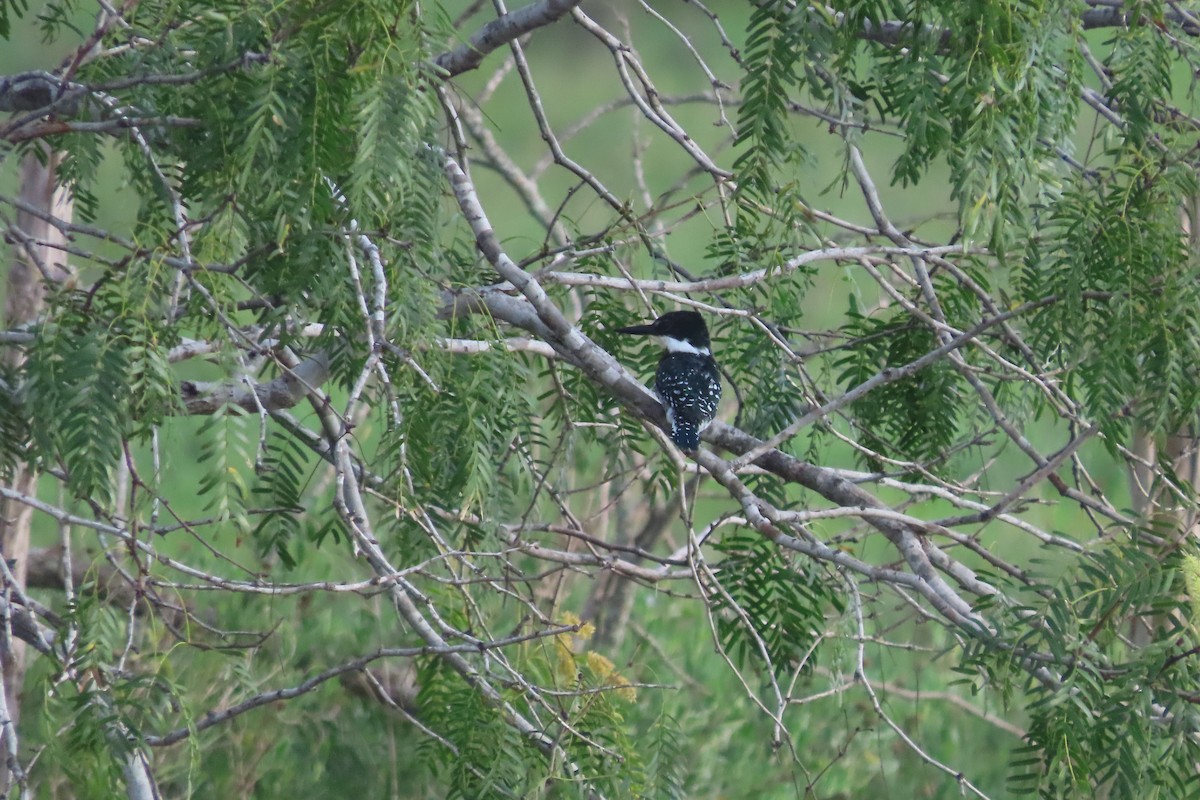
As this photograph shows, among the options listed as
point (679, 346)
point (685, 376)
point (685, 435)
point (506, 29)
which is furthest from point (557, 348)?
point (679, 346)

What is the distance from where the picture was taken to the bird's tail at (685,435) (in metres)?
2.80

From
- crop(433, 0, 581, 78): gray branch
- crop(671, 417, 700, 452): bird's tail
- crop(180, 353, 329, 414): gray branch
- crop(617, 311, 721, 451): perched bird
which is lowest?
crop(180, 353, 329, 414): gray branch

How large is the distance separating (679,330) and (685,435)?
805 millimetres

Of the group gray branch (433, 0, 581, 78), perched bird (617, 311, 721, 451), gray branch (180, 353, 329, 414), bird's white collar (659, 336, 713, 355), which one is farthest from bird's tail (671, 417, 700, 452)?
gray branch (433, 0, 581, 78)

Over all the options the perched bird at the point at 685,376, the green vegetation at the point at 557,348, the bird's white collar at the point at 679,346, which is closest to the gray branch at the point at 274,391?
the green vegetation at the point at 557,348

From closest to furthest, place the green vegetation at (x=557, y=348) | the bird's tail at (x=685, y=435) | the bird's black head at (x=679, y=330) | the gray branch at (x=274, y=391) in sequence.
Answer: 1. the green vegetation at (x=557, y=348)
2. the gray branch at (x=274, y=391)
3. the bird's tail at (x=685, y=435)
4. the bird's black head at (x=679, y=330)

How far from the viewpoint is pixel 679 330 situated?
3633mm

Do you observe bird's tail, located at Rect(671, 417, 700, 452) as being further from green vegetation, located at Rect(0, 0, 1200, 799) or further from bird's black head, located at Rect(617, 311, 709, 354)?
bird's black head, located at Rect(617, 311, 709, 354)

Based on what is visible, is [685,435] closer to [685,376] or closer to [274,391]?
[685,376]

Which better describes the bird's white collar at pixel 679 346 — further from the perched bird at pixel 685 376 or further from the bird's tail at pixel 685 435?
the bird's tail at pixel 685 435

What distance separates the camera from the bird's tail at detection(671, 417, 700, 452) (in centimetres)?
280

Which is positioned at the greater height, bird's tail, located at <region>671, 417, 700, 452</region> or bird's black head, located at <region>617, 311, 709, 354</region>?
bird's black head, located at <region>617, 311, 709, 354</region>

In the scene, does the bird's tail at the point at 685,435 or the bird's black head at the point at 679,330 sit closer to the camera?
the bird's tail at the point at 685,435

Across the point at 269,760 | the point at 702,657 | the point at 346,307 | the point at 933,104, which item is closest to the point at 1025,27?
the point at 933,104
